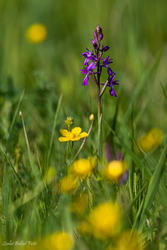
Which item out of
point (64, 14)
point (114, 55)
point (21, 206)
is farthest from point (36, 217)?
point (64, 14)

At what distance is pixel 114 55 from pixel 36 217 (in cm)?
290

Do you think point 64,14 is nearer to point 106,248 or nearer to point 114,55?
point 114,55

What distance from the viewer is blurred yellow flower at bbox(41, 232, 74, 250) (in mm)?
1037

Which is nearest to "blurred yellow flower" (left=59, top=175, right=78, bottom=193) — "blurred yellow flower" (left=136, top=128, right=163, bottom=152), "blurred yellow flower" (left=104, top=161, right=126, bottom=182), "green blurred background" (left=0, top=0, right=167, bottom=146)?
"blurred yellow flower" (left=104, top=161, right=126, bottom=182)

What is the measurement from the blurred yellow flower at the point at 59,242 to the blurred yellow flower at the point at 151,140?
1080mm

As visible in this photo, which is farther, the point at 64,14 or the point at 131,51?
the point at 64,14

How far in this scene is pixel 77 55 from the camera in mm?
3811

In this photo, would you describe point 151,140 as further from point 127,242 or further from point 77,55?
point 77,55

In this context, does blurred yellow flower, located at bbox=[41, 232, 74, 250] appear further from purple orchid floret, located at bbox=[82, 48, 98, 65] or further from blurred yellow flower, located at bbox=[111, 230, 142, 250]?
purple orchid floret, located at bbox=[82, 48, 98, 65]

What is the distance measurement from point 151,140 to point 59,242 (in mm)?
1160

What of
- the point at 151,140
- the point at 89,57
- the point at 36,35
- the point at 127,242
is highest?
the point at 89,57

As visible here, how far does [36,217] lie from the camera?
4.21 feet

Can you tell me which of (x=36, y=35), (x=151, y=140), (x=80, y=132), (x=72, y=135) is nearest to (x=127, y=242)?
(x=72, y=135)

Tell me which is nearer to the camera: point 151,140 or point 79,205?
point 79,205
